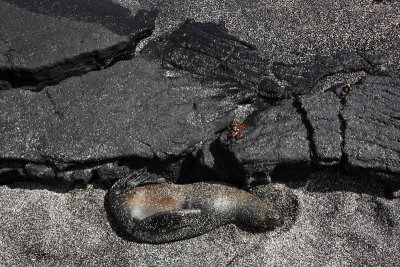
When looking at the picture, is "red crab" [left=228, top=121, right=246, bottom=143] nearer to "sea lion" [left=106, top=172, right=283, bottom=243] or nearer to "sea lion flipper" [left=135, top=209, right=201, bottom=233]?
"sea lion" [left=106, top=172, right=283, bottom=243]

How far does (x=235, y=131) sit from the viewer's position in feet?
11.6

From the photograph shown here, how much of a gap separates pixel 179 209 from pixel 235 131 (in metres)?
0.70

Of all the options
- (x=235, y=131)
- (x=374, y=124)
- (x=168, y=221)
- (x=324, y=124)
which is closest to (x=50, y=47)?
(x=235, y=131)

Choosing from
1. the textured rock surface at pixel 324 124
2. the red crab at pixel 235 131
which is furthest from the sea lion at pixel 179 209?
the textured rock surface at pixel 324 124

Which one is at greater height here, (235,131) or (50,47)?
(235,131)

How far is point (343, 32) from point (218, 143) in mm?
1805

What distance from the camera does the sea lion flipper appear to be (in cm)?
321

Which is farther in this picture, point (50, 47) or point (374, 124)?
point (50, 47)

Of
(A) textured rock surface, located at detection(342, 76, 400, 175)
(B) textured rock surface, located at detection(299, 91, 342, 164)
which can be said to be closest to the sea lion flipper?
(B) textured rock surface, located at detection(299, 91, 342, 164)

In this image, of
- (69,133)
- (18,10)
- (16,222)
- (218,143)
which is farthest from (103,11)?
(16,222)

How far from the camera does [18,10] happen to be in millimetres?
4242

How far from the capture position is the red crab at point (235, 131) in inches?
137

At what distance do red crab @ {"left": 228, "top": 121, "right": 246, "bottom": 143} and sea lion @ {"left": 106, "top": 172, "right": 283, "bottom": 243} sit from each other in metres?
0.35

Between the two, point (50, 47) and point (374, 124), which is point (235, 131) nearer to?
point (374, 124)
